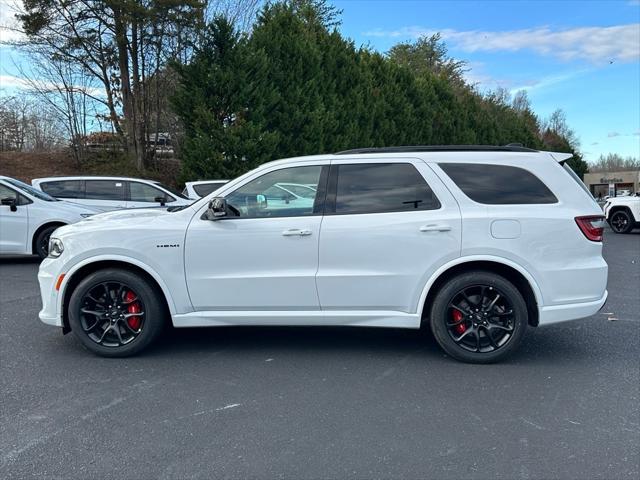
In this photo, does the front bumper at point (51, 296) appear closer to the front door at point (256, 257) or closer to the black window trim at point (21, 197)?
the front door at point (256, 257)

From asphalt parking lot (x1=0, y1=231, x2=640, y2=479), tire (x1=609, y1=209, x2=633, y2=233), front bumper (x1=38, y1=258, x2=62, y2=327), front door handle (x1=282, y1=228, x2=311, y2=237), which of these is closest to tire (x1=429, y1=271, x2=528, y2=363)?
asphalt parking lot (x1=0, y1=231, x2=640, y2=479)

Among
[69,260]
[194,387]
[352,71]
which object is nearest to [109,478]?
[194,387]

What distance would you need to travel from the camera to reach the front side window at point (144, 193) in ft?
40.9

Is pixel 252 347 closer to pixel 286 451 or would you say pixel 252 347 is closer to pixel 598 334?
pixel 286 451

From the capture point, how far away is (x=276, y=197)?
4.65 meters

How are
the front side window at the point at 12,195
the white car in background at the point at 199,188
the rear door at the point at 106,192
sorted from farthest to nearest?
the white car in background at the point at 199,188 < the rear door at the point at 106,192 < the front side window at the point at 12,195

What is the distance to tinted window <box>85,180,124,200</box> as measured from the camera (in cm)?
1252

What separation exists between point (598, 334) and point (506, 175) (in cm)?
218

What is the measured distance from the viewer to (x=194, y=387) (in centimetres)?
402

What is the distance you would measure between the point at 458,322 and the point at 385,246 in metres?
0.93

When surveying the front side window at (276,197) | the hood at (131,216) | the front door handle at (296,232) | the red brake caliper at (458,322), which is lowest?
the red brake caliper at (458,322)

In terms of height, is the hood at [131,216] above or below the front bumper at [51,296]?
above

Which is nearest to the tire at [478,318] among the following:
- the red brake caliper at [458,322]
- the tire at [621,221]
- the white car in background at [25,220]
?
the red brake caliper at [458,322]

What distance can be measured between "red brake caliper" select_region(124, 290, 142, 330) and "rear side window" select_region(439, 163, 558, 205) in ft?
9.82
